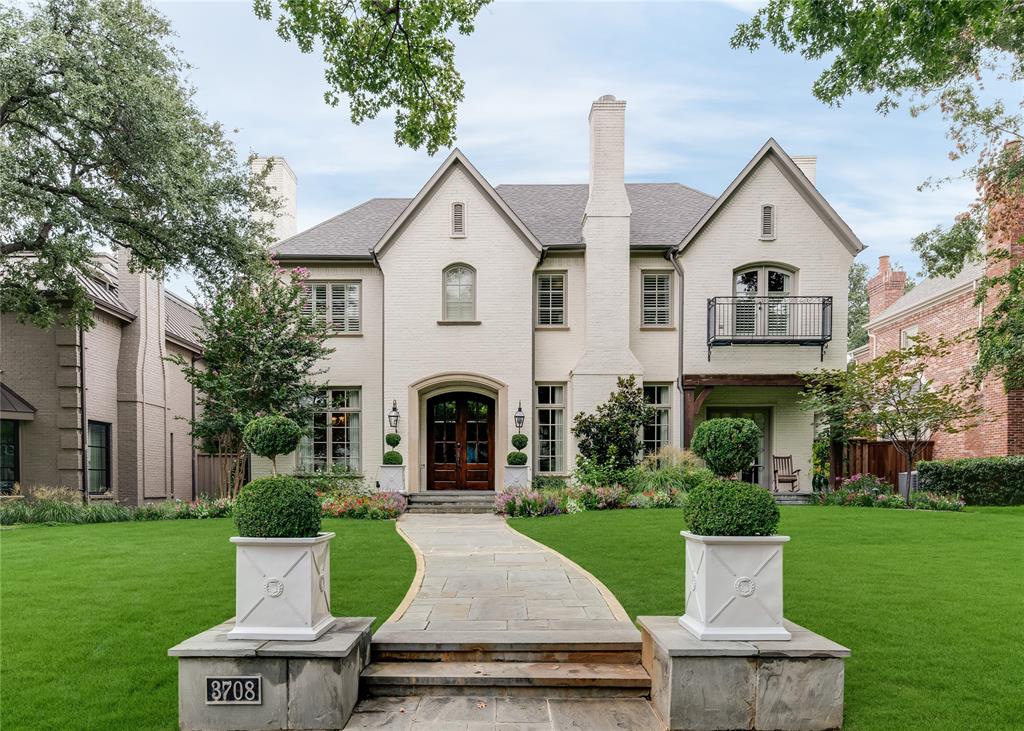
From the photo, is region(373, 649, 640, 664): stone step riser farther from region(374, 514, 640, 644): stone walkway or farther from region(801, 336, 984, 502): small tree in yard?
region(801, 336, 984, 502): small tree in yard

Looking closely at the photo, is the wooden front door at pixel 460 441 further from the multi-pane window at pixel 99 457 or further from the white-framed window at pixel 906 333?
the white-framed window at pixel 906 333

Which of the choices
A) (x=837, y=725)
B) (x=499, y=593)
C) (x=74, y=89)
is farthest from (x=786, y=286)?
(x=74, y=89)

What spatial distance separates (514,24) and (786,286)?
12629mm

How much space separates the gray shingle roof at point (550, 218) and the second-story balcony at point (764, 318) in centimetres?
232

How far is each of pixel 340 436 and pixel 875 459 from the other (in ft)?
50.2

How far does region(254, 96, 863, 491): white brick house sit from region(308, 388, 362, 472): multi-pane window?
5 cm

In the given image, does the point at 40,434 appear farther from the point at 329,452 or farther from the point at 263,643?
the point at 263,643

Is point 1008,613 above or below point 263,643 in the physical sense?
below

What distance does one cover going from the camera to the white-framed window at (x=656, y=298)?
18.4m

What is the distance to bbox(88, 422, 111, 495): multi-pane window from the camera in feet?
56.0

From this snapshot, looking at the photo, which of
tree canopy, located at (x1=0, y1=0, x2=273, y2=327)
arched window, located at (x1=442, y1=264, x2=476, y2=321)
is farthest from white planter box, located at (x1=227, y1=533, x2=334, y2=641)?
arched window, located at (x1=442, y1=264, x2=476, y2=321)

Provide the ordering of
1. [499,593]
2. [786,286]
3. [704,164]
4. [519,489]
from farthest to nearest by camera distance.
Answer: [704,164] < [786,286] < [519,489] < [499,593]

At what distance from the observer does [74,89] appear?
1128 cm

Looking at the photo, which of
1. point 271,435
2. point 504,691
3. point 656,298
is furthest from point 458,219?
point 504,691
